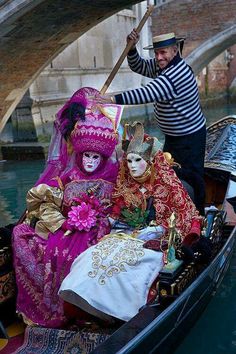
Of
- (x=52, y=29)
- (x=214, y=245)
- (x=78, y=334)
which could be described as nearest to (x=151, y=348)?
(x=78, y=334)

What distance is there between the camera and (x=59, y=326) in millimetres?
1610

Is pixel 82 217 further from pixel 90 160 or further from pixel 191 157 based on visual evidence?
pixel 191 157

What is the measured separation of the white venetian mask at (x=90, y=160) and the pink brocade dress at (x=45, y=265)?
143mm

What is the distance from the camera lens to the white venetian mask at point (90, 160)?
68.9 inches

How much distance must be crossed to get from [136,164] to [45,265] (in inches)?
14.1

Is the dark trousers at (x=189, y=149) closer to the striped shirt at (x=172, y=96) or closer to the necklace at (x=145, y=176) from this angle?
the striped shirt at (x=172, y=96)

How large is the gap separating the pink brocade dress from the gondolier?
417 mm

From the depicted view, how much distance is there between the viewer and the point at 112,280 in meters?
1.50

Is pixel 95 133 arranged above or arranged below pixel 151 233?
above

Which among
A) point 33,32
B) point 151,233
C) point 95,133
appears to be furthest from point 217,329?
point 33,32

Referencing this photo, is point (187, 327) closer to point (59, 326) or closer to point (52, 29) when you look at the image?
point (59, 326)

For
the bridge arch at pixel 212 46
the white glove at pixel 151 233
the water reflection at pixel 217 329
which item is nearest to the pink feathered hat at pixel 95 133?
the white glove at pixel 151 233

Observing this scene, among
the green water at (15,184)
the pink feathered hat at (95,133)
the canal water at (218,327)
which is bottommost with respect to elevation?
the green water at (15,184)

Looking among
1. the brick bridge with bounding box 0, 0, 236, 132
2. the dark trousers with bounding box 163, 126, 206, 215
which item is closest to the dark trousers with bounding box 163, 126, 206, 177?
the dark trousers with bounding box 163, 126, 206, 215
